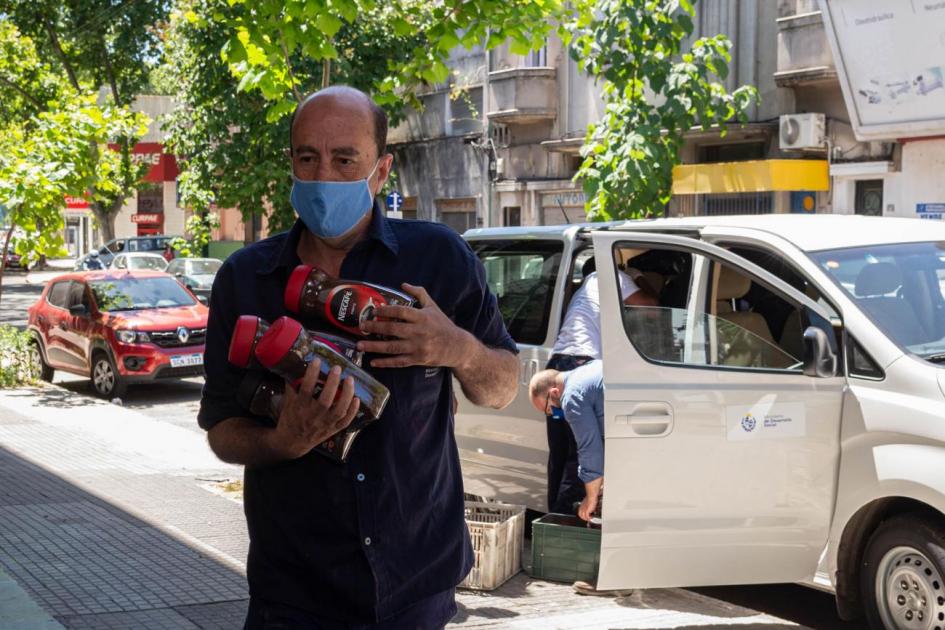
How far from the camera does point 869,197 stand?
19.3 m

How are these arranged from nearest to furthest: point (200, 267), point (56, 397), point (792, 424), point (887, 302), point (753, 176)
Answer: point (792, 424) → point (887, 302) → point (56, 397) → point (753, 176) → point (200, 267)

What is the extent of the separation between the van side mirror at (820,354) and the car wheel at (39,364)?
13.7 m

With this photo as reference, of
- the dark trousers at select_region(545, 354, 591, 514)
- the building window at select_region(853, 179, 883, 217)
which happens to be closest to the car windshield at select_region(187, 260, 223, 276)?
the building window at select_region(853, 179, 883, 217)

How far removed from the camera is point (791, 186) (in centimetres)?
1955

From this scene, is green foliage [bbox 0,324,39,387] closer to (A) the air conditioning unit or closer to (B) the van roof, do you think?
(A) the air conditioning unit

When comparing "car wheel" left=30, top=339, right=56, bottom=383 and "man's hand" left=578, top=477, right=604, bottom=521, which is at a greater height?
"man's hand" left=578, top=477, right=604, bottom=521

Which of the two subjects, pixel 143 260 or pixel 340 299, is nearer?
pixel 340 299

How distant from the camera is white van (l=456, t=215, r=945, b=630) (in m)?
5.45

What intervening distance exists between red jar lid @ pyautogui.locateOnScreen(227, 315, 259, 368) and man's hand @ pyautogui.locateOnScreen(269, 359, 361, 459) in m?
0.11

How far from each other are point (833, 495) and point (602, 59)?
8397 millimetres

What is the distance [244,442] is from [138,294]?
14639 mm

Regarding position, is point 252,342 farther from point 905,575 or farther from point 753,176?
point 753,176

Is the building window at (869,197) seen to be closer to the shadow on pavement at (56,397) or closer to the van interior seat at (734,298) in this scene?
the shadow on pavement at (56,397)

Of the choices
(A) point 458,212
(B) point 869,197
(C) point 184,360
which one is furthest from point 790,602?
(A) point 458,212
